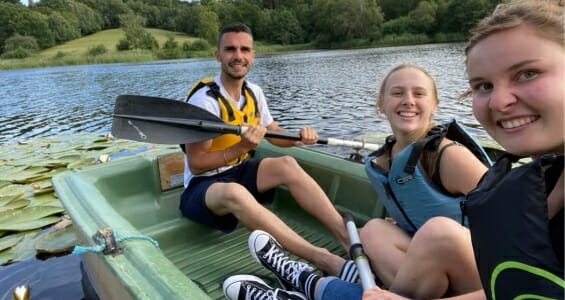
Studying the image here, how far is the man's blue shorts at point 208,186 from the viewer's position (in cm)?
251

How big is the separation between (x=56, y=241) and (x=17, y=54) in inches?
1687

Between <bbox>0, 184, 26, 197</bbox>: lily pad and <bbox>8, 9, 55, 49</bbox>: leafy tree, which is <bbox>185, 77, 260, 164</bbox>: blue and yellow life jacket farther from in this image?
<bbox>8, 9, 55, 49</bbox>: leafy tree

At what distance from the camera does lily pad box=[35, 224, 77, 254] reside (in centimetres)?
360

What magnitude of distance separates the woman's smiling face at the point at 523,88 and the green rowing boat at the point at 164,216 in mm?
1288

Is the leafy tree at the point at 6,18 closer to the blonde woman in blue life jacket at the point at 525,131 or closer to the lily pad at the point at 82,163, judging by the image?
the lily pad at the point at 82,163

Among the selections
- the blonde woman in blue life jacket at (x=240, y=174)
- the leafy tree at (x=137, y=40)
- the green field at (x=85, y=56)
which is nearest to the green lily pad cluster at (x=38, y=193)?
the blonde woman in blue life jacket at (x=240, y=174)

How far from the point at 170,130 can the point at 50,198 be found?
2.50m

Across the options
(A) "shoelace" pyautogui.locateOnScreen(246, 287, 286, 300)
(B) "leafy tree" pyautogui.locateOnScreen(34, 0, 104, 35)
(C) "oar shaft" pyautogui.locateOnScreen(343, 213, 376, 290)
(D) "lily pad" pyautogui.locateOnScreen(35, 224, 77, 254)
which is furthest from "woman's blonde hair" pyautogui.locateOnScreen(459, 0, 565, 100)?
(B) "leafy tree" pyautogui.locateOnScreen(34, 0, 104, 35)

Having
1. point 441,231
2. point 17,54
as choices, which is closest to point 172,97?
point 441,231

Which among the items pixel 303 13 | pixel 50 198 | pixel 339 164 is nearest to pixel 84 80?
pixel 50 198

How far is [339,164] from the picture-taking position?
2.85 metres

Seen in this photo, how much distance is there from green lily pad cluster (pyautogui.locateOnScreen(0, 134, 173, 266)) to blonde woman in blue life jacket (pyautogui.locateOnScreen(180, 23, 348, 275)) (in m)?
1.82

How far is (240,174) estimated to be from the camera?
105 inches

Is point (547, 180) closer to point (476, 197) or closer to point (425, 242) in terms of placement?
point (476, 197)
